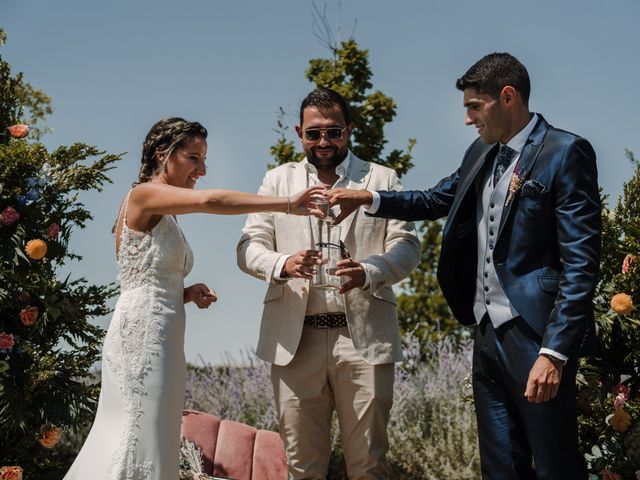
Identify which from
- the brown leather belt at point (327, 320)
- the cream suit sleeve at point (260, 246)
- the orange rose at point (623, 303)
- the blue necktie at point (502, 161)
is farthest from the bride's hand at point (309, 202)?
the orange rose at point (623, 303)

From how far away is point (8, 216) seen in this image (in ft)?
17.8

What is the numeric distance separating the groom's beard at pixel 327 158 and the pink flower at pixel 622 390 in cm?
193

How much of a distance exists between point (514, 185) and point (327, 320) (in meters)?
1.42

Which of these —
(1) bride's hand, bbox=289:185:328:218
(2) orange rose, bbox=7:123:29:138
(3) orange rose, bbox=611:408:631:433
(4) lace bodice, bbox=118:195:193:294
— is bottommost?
(3) orange rose, bbox=611:408:631:433

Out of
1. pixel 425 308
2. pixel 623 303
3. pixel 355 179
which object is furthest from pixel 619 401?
pixel 425 308

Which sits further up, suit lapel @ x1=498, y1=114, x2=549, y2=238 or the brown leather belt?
suit lapel @ x1=498, y1=114, x2=549, y2=238

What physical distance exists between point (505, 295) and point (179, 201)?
145 cm

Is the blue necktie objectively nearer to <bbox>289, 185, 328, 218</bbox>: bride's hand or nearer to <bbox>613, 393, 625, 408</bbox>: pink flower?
<bbox>289, 185, 328, 218</bbox>: bride's hand

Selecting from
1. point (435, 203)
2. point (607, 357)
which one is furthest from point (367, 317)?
point (607, 357)

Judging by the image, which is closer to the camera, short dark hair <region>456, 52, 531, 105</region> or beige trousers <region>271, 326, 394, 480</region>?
short dark hair <region>456, 52, 531, 105</region>

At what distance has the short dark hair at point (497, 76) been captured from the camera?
3486 millimetres

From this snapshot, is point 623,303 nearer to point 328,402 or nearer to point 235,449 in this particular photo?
point 328,402

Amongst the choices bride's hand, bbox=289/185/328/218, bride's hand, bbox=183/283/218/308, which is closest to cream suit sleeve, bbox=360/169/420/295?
bride's hand, bbox=289/185/328/218

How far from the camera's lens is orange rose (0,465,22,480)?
523 cm
